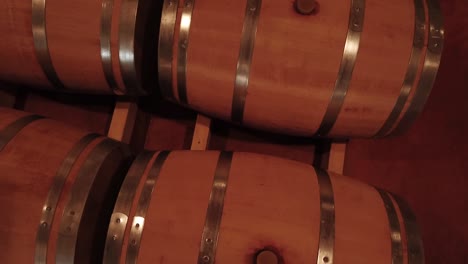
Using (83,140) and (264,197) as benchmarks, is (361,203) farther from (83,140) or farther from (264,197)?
(83,140)

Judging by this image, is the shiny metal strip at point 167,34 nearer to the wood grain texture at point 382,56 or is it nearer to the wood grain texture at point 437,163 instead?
the wood grain texture at point 382,56

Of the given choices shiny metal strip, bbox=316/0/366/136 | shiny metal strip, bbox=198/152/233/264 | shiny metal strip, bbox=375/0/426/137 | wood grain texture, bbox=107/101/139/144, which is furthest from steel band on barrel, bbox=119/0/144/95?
shiny metal strip, bbox=375/0/426/137

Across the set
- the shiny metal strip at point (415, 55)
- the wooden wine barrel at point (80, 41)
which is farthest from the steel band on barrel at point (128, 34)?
the shiny metal strip at point (415, 55)

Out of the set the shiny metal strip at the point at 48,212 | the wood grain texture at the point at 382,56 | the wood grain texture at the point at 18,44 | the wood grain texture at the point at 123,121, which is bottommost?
the shiny metal strip at the point at 48,212

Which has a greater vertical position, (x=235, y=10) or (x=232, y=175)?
(x=235, y=10)

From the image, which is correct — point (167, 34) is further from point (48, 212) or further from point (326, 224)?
point (326, 224)

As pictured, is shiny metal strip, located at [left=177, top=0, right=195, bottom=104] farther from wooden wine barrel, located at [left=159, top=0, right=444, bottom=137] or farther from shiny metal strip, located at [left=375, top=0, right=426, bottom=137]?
shiny metal strip, located at [left=375, top=0, right=426, bottom=137]

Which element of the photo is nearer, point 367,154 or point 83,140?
point 83,140

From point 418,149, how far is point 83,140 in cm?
139

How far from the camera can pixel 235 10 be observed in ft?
3.83

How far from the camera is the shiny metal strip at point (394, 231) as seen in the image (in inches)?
42.4

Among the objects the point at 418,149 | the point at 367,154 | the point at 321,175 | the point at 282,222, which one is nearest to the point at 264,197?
the point at 282,222

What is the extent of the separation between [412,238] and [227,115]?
710mm

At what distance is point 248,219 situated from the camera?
107 cm
